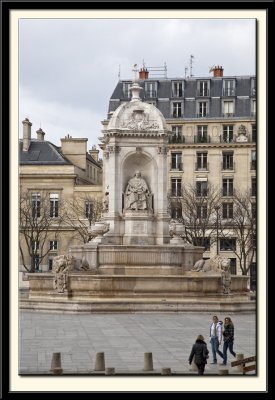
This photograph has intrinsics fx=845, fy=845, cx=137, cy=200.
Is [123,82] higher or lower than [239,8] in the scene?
higher

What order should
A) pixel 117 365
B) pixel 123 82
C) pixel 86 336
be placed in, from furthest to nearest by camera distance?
pixel 123 82 → pixel 86 336 → pixel 117 365

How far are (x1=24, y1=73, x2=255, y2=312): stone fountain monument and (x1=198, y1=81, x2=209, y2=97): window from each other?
46.2m

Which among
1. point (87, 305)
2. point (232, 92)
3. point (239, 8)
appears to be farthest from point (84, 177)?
point (239, 8)

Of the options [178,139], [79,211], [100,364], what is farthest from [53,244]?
[100,364]

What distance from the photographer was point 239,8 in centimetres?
1141

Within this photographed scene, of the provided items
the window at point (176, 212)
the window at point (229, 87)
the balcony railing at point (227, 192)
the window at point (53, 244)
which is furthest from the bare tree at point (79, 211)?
the window at point (229, 87)

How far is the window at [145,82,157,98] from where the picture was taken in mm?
87750

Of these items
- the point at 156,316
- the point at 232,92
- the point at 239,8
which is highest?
the point at 232,92

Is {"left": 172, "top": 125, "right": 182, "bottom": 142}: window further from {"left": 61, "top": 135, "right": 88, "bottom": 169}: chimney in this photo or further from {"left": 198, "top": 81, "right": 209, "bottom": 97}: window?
{"left": 61, "top": 135, "right": 88, "bottom": 169}: chimney

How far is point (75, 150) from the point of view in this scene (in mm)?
92812

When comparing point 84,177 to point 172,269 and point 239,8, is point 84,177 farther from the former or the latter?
point 239,8

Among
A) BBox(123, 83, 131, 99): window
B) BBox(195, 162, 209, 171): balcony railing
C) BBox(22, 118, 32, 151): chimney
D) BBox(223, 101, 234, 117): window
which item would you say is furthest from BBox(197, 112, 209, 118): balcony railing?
BBox(22, 118, 32, 151): chimney

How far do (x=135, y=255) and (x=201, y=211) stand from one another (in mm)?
39190

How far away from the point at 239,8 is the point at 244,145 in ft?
238
